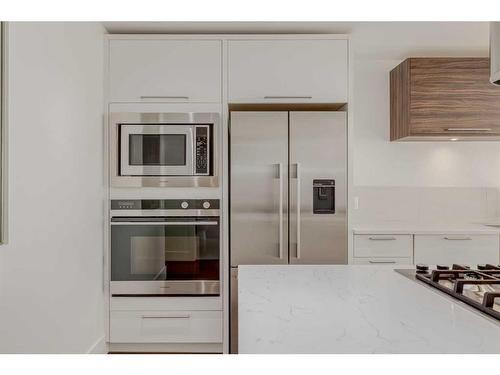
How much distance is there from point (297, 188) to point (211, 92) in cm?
87

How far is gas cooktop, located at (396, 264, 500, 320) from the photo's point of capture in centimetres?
108

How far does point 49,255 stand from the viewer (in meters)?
2.15

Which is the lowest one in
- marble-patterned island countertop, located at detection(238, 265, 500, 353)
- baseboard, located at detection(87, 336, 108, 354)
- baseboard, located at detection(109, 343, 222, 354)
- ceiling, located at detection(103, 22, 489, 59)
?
baseboard, located at detection(109, 343, 222, 354)

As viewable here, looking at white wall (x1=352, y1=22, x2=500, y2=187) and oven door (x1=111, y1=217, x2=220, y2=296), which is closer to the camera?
oven door (x1=111, y1=217, x2=220, y2=296)

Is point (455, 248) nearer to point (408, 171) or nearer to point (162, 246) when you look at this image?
point (408, 171)

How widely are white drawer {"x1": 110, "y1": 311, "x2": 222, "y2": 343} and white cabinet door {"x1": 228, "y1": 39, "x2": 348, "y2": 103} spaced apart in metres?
1.50

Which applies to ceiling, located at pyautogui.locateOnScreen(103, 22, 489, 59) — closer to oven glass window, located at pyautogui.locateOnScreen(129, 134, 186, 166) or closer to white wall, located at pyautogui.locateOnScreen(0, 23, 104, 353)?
white wall, located at pyautogui.locateOnScreen(0, 23, 104, 353)

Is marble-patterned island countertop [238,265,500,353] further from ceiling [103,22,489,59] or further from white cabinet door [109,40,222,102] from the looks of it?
ceiling [103,22,489,59]

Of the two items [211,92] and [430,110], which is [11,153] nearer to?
[211,92]

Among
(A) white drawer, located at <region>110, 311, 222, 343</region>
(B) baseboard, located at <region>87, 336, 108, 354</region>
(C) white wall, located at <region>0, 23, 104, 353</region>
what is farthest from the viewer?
(A) white drawer, located at <region>110, 311, 222, 343</region>

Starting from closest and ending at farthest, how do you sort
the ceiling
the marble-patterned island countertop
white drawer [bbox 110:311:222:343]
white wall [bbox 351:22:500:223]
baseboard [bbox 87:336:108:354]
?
the marble-patterned island countertop
baseboard [bbox 87:336:108:354]
the ceiling
white drawer [bbox 110:311:222:343]
white wall [bbox 351:22:500:223]

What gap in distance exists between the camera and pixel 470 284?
4.22ft

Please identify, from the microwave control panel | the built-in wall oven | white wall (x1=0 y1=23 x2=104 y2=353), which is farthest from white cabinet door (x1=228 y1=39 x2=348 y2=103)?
white wall (x1=0 y1=23 x2=104 y2=353)

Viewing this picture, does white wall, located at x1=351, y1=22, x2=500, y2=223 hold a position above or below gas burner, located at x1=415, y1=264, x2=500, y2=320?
above
